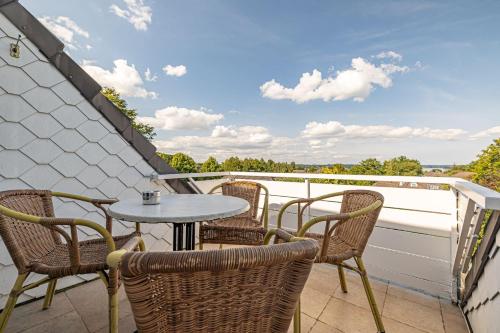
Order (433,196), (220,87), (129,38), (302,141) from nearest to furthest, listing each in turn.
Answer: (433,196) → (129,38) → (220,87) → (302,141)

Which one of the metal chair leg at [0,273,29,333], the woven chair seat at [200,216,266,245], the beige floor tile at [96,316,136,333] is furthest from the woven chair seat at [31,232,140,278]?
the woven chair seat at [200,216,266,245]

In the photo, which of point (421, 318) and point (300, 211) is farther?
point (300, 211)

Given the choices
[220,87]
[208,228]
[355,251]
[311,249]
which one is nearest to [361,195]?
[355,251]

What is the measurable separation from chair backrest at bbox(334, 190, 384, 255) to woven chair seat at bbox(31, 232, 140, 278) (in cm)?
146

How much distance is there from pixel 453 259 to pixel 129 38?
529cm

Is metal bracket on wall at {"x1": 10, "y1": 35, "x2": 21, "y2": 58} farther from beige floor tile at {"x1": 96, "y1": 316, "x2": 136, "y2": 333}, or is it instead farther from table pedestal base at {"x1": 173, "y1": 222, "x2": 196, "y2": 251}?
beige floor tile at {"x1": 96, "y1": 316, "x2": 136, "y2": 333}

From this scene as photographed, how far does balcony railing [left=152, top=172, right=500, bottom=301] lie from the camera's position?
5.81 ft

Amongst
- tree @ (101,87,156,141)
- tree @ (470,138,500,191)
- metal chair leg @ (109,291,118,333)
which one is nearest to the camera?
metal chair leg @ (109,291,118,333)

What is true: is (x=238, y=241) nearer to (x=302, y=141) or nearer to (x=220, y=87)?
(x=220, y=87)

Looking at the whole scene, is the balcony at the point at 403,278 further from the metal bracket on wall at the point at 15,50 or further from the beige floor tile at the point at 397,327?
the metal bracket on wall at the point at 15,50

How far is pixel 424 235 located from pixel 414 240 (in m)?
0.10

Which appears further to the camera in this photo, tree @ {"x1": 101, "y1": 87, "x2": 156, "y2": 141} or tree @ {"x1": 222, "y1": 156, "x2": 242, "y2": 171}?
tree @ {"x1": 101, "y1": 87, "x2": 156, "y2": 141}

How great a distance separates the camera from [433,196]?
222 cm

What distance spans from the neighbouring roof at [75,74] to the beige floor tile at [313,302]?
1.95 meters
